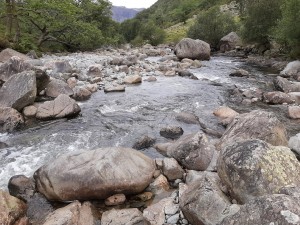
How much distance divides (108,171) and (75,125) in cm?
619

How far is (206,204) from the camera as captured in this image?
6855mm

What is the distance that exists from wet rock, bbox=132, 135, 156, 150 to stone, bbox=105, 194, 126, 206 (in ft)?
11.5

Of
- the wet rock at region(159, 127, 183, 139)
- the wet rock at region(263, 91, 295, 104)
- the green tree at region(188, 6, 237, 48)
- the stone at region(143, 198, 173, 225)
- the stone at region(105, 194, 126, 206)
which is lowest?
the stone at region(105, 194, 126, 206)

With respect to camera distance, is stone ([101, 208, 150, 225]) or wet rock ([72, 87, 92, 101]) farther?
wet rock ([72, 87, 92, 101])

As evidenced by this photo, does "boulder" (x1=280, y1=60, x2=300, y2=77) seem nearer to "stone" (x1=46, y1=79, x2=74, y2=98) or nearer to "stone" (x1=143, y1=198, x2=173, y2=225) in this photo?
"stone" (x1=46, y1=79, x2=74, y2=98)

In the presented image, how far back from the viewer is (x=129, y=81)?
22.1m

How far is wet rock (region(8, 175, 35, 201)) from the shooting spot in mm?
8812

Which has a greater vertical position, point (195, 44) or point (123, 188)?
point (195, 44)

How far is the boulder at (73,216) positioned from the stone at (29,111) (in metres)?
8.10

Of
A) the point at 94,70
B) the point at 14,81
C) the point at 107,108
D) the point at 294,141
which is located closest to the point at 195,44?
the point at 94,70

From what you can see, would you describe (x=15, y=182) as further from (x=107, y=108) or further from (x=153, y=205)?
(x=107, y=108)

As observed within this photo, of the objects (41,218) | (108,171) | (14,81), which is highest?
(14,81)

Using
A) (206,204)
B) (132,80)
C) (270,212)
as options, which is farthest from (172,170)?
(132,80)

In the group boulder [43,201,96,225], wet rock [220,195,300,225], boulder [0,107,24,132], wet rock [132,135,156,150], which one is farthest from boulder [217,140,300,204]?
boulder [0,107,24,132]
